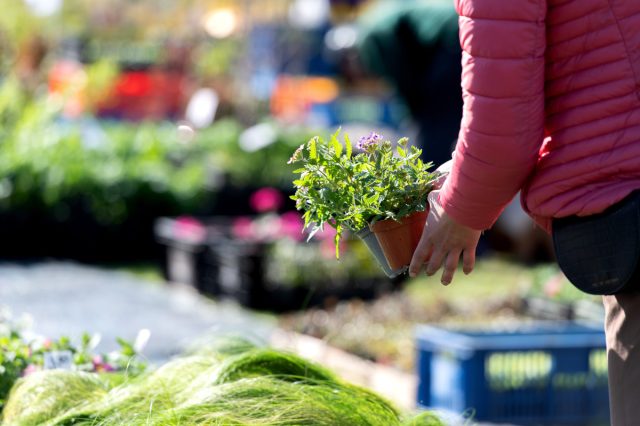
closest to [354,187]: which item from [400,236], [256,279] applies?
[400,236]

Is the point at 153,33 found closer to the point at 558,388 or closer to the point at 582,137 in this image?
the point at 558,388

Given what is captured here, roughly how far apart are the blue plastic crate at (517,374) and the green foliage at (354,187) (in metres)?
2.90

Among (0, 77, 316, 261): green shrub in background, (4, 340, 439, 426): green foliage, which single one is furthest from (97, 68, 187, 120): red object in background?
(4, 340, 439, 426): green foliage

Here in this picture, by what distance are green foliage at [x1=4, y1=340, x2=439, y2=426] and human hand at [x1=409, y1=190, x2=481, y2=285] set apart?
32 centimetres

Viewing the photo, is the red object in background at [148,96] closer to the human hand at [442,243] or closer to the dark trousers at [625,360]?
the human hand at [442,243]

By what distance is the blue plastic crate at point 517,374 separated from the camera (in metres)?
5.25

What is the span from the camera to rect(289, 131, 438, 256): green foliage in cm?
234

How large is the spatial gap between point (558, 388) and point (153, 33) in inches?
1810

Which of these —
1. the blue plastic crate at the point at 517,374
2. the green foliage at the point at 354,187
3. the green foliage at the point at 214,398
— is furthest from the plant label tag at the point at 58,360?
the blue plastic crate at the point at 517,374

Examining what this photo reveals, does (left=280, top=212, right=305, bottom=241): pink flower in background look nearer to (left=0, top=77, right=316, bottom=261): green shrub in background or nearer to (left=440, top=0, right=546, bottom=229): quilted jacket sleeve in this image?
(left=0, top=77, right=316, bottom=261): green shrub in background

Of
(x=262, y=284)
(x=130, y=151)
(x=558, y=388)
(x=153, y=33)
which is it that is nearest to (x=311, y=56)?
(x=153, y=33)

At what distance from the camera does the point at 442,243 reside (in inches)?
89.1

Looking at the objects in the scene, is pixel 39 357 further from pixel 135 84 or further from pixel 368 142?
pixel 135 84

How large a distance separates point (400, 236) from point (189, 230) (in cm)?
794
